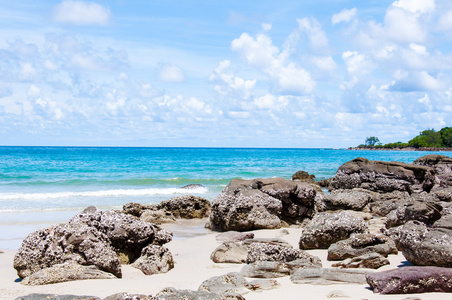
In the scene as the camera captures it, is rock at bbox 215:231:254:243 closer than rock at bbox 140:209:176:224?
Yes

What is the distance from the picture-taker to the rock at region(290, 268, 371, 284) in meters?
6.16

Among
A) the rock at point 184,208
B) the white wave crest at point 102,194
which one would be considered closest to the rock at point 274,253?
the rock at point 184,208

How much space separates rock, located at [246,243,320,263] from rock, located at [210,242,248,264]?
0.39m

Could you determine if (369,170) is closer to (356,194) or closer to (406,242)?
(356,194)

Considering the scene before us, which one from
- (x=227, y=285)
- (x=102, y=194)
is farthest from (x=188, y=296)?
(x=102, y=194)

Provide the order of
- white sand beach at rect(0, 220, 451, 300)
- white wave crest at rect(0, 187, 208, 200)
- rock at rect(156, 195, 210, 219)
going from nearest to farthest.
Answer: white sand beach at rect(0, 220, 451, 300), rock at rect(156, 195, 210, 219), white wave crest at rect(0, 187, 208, 200)

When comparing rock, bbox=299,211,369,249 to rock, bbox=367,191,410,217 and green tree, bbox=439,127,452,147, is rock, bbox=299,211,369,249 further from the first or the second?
green tree, bbox=439,127,452,147

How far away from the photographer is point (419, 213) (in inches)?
374

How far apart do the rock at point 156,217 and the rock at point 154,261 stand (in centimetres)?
578

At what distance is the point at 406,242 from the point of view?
6.96 m

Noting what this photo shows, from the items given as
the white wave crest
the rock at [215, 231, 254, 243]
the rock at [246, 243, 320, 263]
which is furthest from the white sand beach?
the white wave crest

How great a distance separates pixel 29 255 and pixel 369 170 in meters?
17.6

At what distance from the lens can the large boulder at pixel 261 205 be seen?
470 inches

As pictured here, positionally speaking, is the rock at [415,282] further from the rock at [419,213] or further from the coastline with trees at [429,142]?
the coastline with trees at [429,142]
